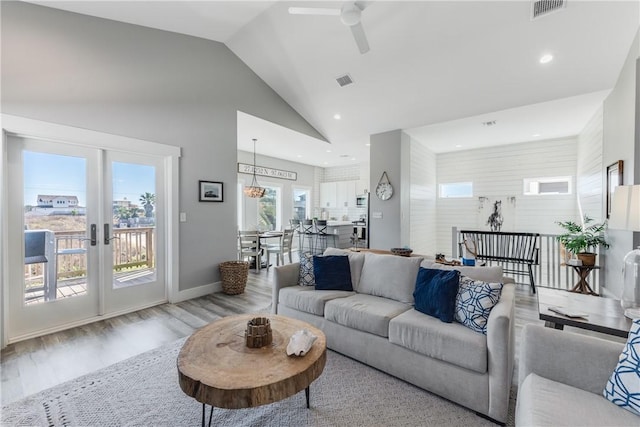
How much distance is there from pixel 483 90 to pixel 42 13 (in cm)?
540

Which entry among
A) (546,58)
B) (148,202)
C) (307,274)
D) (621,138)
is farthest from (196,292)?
(621,138)

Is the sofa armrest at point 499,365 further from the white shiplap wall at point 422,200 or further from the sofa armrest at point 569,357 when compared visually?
the white shiplap wall at point 422,200

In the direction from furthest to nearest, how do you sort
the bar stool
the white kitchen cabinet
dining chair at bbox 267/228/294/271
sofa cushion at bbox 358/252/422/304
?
the white kitchen cabinet → the bar stool → dining chair at bbox 267/228/294/271 → sofa cushion at bbox 358/252/422/304

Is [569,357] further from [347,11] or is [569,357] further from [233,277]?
[233,277]

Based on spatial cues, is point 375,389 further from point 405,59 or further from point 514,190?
point 514,190

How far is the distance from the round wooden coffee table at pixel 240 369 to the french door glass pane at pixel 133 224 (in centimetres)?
Answer: 232

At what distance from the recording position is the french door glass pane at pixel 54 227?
2803 mm

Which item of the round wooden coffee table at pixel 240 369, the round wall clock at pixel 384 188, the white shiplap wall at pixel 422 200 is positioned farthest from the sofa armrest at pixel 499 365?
the white shiplap wall at pixel 422 200

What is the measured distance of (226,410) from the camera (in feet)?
5.96

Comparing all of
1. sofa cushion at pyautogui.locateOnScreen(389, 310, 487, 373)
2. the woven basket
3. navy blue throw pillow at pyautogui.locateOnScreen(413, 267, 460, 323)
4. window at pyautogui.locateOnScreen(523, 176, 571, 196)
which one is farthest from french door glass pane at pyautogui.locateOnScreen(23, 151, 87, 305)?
window at pyautogui.locateOnScreen(523, 176, 571, 196)

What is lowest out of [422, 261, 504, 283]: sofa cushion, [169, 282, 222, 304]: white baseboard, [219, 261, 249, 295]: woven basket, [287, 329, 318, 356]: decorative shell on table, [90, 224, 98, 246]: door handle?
[169, 282, 222, 304]: white baseboard

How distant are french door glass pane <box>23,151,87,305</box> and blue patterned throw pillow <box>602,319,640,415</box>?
4428 mm

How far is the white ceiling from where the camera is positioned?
120 inches

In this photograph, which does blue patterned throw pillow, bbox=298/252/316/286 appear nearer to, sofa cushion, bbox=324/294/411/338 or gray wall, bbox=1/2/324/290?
sofa cushion, bbox=324/294/411/338
